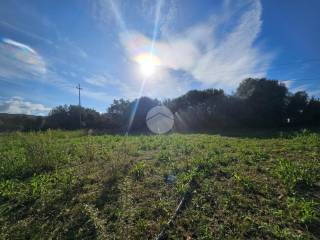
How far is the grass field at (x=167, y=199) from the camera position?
267 centimetres

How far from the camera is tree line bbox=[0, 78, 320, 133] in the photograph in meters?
25.4

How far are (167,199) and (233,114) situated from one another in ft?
80.0

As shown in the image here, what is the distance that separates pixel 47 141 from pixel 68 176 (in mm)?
2589

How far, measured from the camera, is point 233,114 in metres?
26.0

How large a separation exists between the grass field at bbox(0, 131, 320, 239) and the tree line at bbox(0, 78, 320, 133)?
1968 cm

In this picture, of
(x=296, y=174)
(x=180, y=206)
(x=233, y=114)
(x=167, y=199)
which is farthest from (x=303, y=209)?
(x=233, y=114)

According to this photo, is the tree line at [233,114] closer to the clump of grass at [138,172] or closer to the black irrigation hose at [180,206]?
the clump of grass at [138,172]

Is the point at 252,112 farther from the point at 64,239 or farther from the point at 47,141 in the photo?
the point at 64,239

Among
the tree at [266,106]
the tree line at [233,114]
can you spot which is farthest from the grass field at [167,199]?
the tree at [266,106]

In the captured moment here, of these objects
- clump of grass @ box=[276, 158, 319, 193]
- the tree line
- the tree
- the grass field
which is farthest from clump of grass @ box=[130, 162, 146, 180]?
the tree

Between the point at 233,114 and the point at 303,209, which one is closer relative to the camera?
the point at 303,209

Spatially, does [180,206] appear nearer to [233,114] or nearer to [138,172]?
[138,172]

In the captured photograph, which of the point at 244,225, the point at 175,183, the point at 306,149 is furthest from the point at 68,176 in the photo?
the point at 306,149

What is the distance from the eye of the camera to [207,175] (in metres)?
4.15
